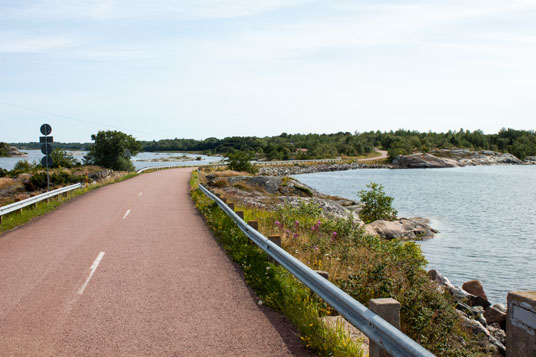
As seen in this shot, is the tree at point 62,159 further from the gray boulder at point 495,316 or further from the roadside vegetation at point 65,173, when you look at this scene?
the gray boulder at point 495,316

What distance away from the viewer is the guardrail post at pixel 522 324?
3713 mm

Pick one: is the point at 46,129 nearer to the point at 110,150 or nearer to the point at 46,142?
the point at 46,142

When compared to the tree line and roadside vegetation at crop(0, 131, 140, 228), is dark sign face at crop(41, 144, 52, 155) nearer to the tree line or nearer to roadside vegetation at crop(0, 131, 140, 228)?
roadside vegetation at crop(0, 131, 140, 228)

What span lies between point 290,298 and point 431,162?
4444 inches

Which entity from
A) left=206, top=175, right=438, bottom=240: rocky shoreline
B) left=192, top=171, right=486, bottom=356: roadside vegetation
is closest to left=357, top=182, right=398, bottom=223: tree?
left=206, top=175, right=438, bottom=240: rocky shoreline

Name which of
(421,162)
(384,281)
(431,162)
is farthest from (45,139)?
(431,162)

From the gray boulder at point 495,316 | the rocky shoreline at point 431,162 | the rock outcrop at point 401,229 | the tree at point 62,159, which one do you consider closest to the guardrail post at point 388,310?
the gray boulder at point 495,316

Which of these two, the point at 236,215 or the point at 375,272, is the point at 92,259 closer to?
the point at 236,215

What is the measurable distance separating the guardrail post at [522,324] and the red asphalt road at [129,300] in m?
2.08

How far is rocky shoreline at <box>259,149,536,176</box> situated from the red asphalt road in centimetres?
6233

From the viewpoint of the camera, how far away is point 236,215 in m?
11.5

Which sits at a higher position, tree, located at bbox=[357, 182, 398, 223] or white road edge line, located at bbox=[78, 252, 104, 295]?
white road edge line, located at bbox=[78, 252, 104, 295]

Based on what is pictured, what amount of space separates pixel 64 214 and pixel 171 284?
36.2 ft

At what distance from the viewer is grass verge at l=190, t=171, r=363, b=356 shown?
4.72m
